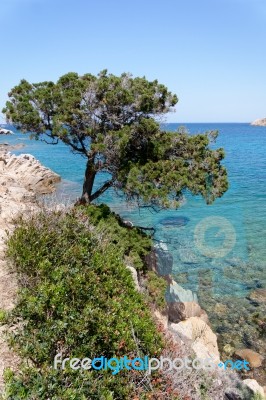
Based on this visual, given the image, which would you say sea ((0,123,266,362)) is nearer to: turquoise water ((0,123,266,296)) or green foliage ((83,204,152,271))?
turquoise water ((0,123,266,296))

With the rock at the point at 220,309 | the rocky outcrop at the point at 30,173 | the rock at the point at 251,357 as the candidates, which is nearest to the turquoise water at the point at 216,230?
the rock at the point at 220,309

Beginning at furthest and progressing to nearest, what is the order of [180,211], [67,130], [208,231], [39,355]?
[180,211]
[208,231]
[67,130]
[39,355]

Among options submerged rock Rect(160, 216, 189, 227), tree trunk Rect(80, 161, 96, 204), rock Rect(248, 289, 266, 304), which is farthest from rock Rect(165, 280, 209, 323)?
submerged rock Rect(160, 216, 189, 227)

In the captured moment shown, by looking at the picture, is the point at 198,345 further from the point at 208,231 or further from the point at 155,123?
the point at 208,231

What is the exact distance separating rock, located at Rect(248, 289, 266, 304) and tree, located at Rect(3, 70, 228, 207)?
6.37m

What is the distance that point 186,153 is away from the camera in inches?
624

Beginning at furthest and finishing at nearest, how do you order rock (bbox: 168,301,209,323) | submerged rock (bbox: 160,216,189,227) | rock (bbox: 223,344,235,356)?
submerged rock (bbox: 160,216,189,227) → rock (bbox: 168,301,209,323) → rock (bbox: 223,344,235,356)

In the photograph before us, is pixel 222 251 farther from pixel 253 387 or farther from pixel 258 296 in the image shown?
pixel 253 387

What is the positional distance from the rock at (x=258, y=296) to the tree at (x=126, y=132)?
6.37 metres

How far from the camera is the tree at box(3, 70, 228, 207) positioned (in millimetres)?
14656

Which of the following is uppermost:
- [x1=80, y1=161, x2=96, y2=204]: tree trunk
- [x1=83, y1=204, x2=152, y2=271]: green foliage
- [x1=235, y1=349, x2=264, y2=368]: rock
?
[x1=80, y1=161, x2=96, y2=204]: tree trunk

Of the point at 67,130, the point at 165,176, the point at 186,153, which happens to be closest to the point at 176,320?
the point at 165,176

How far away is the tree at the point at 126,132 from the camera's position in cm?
1466

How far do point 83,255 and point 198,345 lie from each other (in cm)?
606
